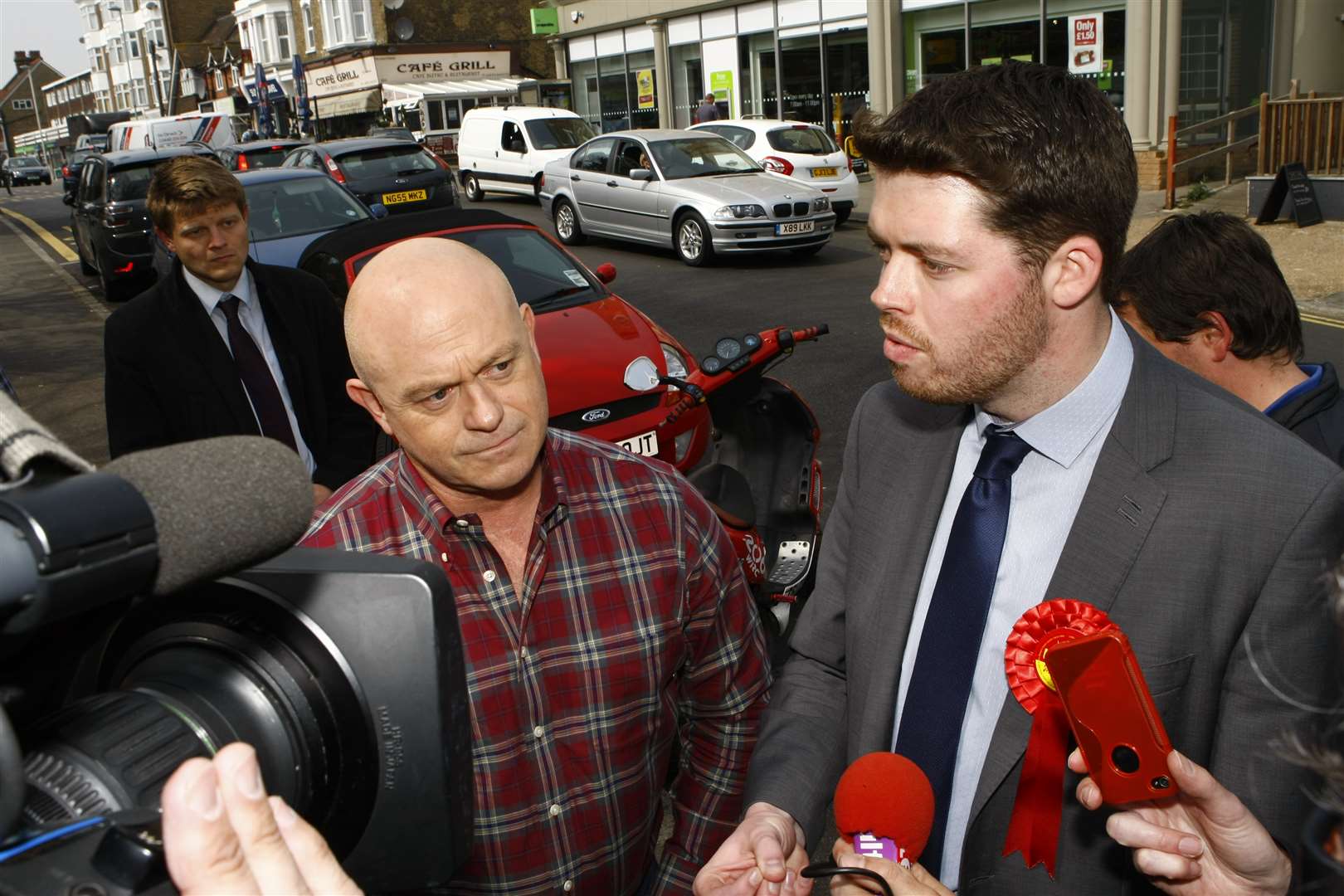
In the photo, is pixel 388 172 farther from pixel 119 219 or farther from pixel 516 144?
pixel 516 144

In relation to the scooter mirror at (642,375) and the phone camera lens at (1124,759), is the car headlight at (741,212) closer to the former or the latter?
the scooter mirror at (642,375)

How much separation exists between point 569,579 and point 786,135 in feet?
53.5

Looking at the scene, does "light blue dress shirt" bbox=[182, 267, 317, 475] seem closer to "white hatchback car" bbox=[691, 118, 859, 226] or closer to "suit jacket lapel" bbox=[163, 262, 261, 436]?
"suit jacket lapel" bbox=[163, 262, 261, 436]

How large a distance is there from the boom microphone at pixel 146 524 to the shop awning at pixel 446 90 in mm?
38432

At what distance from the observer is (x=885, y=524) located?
1957mm

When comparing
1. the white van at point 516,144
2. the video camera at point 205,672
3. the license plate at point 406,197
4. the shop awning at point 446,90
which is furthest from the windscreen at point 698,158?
the shop awning at point 446,90

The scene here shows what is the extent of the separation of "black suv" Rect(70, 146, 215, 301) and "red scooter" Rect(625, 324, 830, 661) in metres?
10.8

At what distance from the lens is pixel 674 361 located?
236 inches

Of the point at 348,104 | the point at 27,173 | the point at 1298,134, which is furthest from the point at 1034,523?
the point at 27,173

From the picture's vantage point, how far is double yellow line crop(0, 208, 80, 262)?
20.3m

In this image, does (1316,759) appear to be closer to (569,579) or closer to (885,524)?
(885,524)

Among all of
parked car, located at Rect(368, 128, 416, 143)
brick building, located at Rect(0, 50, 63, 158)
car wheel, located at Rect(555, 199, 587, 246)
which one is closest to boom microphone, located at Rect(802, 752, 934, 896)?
car wheel, located at Rect(555, 199, 587, 246)

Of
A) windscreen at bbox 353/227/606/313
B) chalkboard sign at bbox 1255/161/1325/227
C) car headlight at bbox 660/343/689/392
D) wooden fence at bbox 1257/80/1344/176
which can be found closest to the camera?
car headlight at bbox 660/343/689/392

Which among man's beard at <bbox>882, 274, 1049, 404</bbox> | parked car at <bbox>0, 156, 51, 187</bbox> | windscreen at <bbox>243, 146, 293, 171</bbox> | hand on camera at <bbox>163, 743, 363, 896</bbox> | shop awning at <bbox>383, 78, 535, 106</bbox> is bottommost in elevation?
hand on camera at <bbox>163, 743, 363, 896</bbox>
